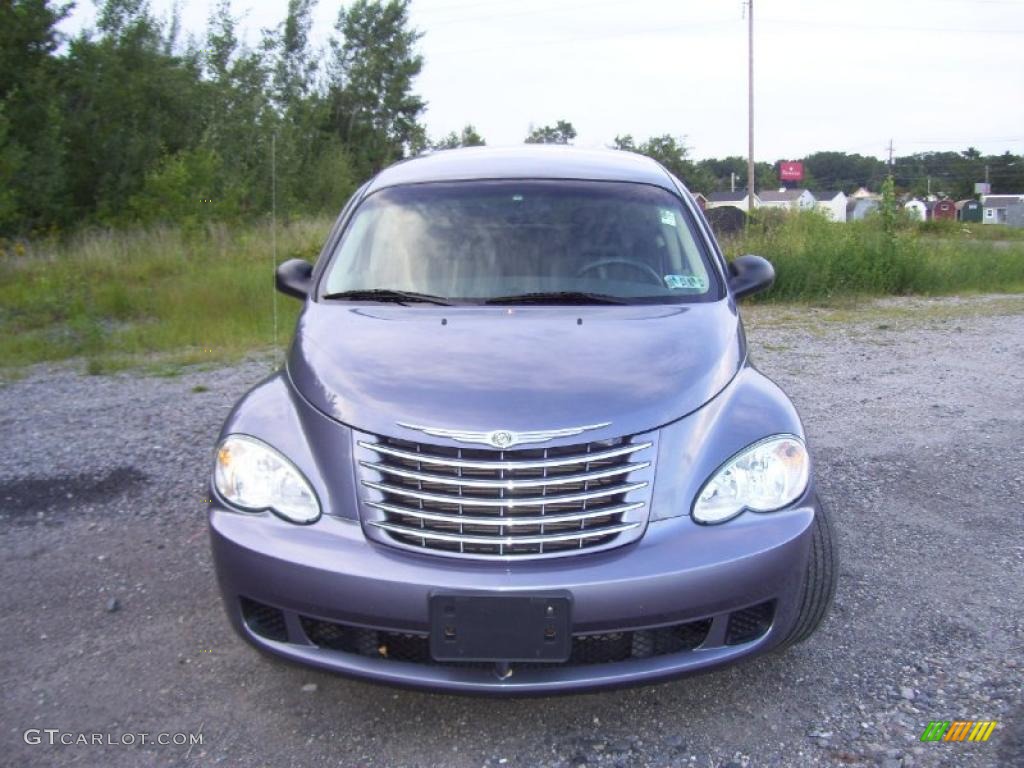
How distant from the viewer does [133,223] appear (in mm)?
18172

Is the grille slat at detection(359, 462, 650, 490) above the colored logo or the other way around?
above

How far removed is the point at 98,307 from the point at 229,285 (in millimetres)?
1586

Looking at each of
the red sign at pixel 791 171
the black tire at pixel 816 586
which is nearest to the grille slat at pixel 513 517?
the black tire at pixel 816 586

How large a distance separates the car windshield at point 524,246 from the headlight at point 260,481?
3.21 ft

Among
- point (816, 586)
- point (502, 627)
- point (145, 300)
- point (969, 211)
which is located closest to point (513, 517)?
point (502, 627)

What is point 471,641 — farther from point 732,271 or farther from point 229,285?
point 229,285

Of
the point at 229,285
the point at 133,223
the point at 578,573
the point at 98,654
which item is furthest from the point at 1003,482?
the point at 133,223

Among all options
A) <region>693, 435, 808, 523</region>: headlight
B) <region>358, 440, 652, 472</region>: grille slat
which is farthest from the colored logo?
<region>358, 440, 652, 472</region>: grille slat

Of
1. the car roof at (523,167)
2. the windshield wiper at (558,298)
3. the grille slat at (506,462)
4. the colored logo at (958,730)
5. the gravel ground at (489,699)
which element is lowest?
the colored logo at (958,730)

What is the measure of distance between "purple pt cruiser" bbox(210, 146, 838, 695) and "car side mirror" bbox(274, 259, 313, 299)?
0.77 meters

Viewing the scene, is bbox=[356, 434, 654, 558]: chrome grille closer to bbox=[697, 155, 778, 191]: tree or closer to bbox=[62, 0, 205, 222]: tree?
bbox=[62, 0, 205, 222]: tree

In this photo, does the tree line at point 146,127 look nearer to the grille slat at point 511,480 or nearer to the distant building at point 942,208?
the grille slat at point 511,480

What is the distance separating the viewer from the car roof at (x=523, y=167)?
13.3 feet

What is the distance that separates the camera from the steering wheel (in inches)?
142
